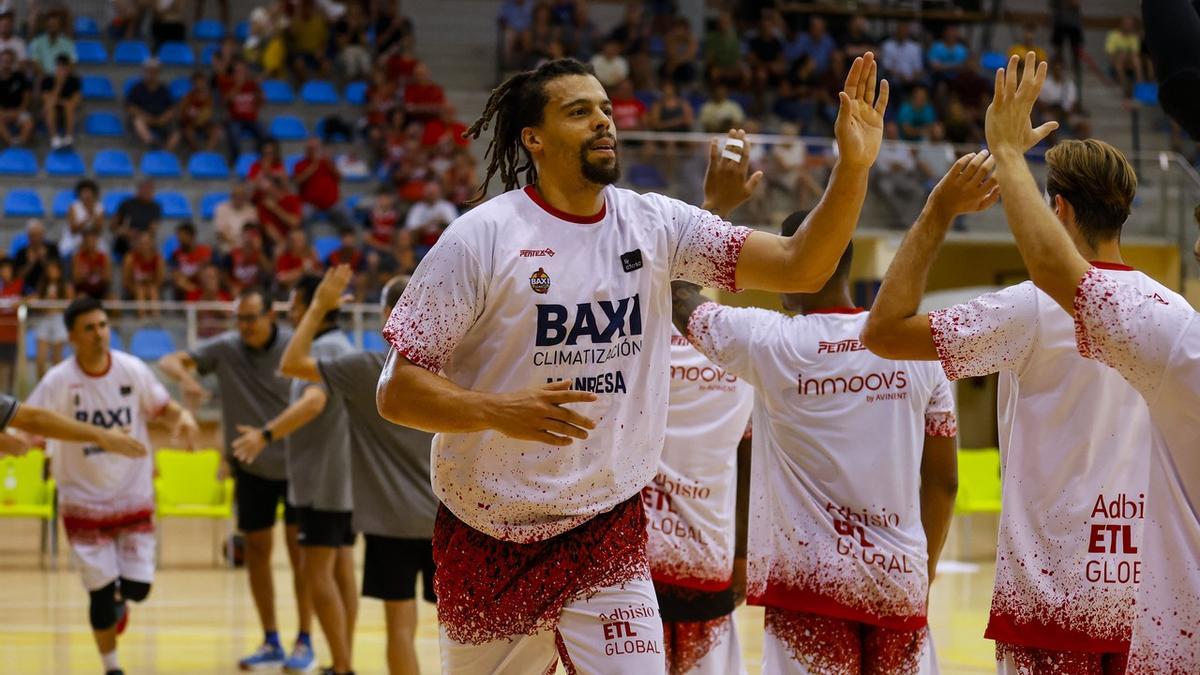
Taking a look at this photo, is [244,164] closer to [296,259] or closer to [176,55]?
[176,55]

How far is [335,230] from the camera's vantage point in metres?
18.9

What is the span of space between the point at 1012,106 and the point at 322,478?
20.1 feet

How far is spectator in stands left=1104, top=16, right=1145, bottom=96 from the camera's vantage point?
71.8 feet

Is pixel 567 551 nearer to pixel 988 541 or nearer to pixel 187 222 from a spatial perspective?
pixel 988 541

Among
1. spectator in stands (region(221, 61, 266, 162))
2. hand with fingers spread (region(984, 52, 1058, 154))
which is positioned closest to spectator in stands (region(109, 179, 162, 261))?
spectator in stands (region(221, 61, 266, 162))

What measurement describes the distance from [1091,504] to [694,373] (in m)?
1.90

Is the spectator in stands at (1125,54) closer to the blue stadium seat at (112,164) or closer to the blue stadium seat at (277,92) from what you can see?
the blue stadium seat at (277,92)

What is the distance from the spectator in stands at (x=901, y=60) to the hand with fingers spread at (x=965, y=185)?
17.9m

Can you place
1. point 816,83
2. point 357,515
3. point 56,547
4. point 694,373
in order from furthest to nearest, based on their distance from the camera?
point 816,83 < point 56,547 < point 357,515 < point 694,373

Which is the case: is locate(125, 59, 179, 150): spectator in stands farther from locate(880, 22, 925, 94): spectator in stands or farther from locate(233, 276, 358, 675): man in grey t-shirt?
locate(233, 276, 358, 675): man in grey t-shirt

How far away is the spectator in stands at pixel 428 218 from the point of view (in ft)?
58.4

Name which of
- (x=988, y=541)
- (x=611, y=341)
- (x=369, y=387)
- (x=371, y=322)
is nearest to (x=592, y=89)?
(x=611, y=341)

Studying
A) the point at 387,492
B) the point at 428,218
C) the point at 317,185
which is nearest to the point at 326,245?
the point at 317,185

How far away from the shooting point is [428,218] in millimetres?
17922
